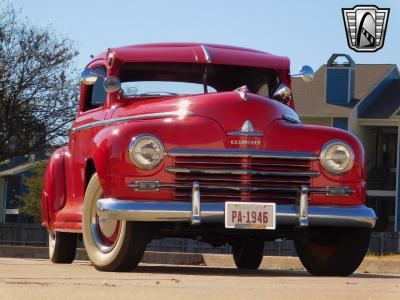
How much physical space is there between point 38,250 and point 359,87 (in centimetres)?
3109

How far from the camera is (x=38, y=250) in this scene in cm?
2180

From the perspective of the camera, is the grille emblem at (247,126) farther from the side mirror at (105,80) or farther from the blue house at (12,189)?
the blue house at (12,189)

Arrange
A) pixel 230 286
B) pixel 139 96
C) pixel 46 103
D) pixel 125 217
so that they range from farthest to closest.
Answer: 1. pixel 46 103
2. pixel 139 96
3. pixel 125 217
4. pixel 230 286

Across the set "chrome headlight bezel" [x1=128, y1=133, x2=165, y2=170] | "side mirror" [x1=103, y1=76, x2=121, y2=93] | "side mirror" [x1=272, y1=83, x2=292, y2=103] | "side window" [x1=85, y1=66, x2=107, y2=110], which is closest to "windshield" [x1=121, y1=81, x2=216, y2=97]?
"side mirror" [x1=103, y1=76, x2=121, y2=93]

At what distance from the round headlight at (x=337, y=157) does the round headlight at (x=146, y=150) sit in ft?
4.51

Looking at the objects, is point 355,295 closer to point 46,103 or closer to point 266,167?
point 266,167

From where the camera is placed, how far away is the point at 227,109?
9.90 metres

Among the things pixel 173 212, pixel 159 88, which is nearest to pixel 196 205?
pixel 173 212

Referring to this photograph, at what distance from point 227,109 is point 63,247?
3688 mm

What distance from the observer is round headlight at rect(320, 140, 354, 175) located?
9.93 metres

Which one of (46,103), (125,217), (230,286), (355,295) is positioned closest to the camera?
(355,295)

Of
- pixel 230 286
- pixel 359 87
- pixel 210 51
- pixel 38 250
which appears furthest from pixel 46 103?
pixel 230 286

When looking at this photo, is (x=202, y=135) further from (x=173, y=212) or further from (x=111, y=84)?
(x=111, y=84)

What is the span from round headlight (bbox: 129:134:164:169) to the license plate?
67cm
